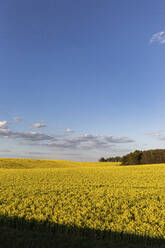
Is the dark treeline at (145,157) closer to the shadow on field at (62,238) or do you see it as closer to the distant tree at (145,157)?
the distant tree at (145,157)

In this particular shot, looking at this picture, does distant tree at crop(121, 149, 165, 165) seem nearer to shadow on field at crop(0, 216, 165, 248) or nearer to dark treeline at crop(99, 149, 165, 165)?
dark treeline at crop(99, 149, 165, 165)

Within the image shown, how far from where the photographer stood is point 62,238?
4.12 m

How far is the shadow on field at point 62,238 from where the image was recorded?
378cm

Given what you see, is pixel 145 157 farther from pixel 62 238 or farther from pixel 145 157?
pixel 62 238

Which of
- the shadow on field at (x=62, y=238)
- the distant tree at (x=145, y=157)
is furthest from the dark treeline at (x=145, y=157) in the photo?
the shadow on field at (x=62, y=238)

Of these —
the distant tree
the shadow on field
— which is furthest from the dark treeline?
the shadow on field

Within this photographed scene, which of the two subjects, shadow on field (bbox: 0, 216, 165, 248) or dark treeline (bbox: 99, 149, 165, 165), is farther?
dark treeline (bbox: 99, 149, 165, 165)

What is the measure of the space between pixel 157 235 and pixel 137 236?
47 centimetres

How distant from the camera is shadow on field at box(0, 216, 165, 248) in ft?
12.4

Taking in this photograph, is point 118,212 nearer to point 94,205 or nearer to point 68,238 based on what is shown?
point 94,205

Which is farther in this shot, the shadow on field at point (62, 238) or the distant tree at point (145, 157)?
the distant tree at point (145, 157)

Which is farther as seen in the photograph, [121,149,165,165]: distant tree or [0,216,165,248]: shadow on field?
[121,149,165,165]: distant tree

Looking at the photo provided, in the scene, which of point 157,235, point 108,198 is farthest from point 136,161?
point 157,235

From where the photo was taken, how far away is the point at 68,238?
414 cm
